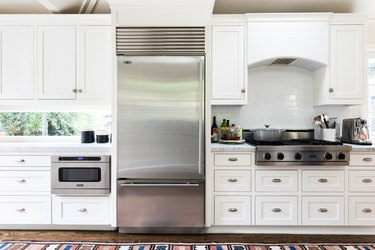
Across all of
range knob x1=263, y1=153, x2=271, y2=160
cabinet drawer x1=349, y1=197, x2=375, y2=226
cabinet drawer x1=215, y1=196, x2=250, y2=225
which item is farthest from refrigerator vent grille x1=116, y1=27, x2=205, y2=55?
cabinet drawer x1=349, y1=197, x2=375, y2=226

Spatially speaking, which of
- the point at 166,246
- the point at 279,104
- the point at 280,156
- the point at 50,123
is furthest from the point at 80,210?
the point at 279,104

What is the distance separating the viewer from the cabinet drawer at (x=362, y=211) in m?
2.42

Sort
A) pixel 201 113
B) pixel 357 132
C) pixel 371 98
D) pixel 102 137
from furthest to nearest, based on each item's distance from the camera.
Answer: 1. pixel 371 98
2. pixel 102 137
3. pixel 357 132
4. pixel 201 113

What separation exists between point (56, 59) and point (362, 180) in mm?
3365

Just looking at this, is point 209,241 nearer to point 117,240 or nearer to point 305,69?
point 117,240

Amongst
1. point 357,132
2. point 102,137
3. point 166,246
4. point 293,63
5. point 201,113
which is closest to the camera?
point 166,246

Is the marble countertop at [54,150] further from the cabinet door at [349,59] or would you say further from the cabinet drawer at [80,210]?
the cabinet door at [349,59]

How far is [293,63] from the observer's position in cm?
294

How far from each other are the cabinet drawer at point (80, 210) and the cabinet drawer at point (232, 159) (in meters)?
1.19

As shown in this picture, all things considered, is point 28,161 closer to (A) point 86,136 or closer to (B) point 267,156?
(A) point 86,136

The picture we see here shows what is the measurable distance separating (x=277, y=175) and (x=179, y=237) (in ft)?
3.74

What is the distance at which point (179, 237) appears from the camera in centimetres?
243

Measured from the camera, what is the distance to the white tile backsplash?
10.0ft

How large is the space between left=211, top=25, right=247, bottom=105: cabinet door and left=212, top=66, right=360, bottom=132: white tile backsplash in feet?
1.28
